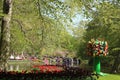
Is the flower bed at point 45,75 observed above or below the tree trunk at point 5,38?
below

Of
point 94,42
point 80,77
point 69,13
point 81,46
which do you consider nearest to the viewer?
point 80,77

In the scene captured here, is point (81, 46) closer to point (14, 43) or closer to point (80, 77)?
point (14, 43)

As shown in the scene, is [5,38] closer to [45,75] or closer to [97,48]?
[45,75]

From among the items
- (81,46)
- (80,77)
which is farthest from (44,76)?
(81,46)

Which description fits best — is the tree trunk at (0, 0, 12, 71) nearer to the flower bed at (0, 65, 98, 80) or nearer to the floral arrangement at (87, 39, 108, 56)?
the flower bed at (0, 65, 98, 80)

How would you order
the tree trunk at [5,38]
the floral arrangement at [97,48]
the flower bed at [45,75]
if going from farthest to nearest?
the floral arrangement at [97,48] < the tree trunk at [5,38] < the flower bed at [45,75]

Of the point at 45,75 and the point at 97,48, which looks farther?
the point at 97,48

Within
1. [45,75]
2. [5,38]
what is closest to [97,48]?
[5,38]

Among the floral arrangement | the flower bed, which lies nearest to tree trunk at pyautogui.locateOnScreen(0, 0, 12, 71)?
the flower bed

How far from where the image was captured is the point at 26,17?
70.1 ft

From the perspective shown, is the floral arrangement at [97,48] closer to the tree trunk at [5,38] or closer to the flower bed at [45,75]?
the flower bed at [45,75]

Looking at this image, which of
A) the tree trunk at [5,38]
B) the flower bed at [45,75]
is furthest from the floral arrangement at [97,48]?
the tree trunk at [5,38]

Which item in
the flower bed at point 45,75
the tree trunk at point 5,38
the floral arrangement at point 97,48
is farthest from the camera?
the floral arrangement at point 97,48

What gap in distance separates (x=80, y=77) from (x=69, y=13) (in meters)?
4.62
